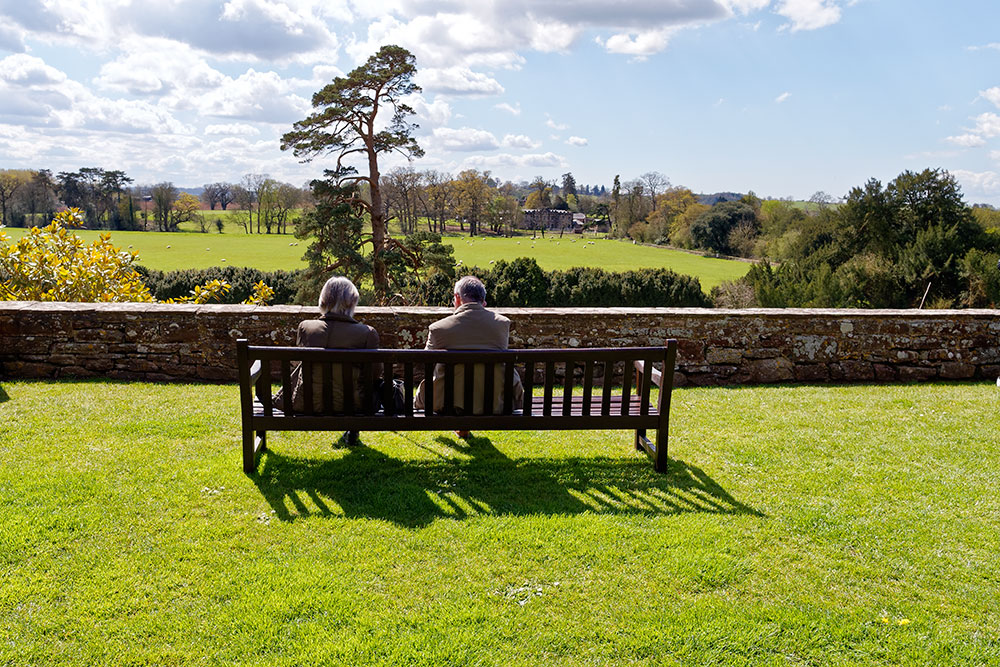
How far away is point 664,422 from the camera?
4.33 metres

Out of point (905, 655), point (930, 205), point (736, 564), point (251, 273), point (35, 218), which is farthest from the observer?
point (35, 218)

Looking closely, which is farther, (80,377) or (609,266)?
(609,266)

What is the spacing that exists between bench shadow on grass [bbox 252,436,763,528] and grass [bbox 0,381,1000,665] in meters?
0.02

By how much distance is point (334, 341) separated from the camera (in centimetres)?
434

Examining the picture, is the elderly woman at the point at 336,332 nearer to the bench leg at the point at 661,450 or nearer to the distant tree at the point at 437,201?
the bench leg at the point at 661,450

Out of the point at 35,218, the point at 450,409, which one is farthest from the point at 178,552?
the point at 35,218

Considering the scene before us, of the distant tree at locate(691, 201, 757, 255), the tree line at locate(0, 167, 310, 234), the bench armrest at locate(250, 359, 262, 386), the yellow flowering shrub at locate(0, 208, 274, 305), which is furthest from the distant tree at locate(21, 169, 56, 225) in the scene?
the bench armrest at locate(250, 359, 262, 386)

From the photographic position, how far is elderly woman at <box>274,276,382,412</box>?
4.27 m

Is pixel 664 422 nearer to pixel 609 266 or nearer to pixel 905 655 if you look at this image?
pixel 905 655

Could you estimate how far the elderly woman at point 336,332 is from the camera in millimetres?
4266

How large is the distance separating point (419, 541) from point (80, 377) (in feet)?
15.4

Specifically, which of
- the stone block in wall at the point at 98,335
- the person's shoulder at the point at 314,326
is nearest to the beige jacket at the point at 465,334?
the person's shoulder at the point at 314,326

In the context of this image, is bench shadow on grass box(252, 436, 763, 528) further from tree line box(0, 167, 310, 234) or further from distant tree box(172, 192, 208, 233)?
distant tree box(172, 192, 208, 233)

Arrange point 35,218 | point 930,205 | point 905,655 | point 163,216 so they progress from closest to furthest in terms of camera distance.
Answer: point 905,655
point 930,205
point 35,218
point 163,216
